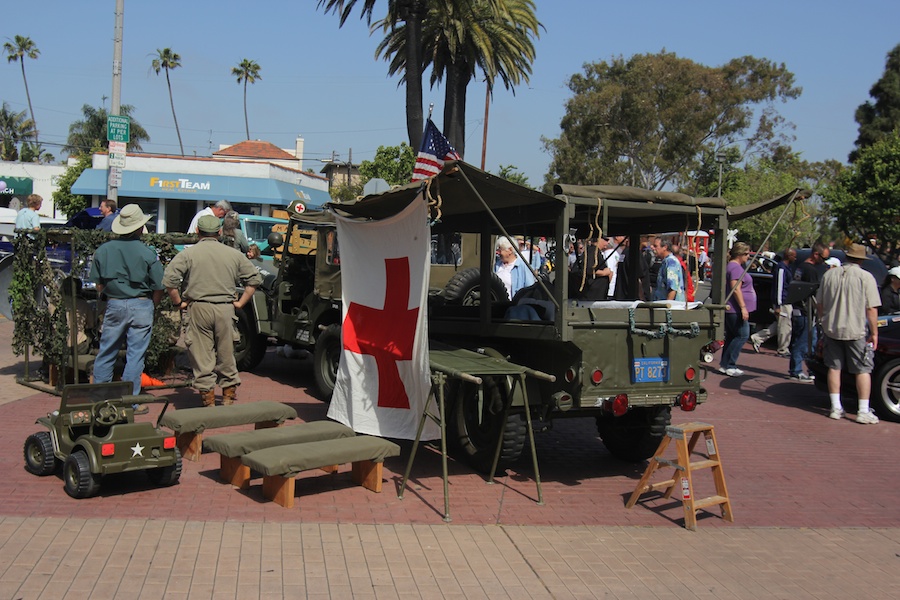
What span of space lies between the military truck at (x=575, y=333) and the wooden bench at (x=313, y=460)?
3.08ft

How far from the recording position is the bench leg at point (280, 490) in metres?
5.65

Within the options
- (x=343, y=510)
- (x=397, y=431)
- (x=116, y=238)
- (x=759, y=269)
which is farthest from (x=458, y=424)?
(x=759, y=269)

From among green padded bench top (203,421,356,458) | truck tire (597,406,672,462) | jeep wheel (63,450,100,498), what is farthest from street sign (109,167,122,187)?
truck tire (597,406,672,462)

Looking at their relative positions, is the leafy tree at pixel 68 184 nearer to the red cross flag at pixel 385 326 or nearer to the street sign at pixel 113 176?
the street sign at pixel 113 176

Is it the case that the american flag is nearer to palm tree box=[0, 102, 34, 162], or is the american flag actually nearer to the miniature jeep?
the miniature jeep

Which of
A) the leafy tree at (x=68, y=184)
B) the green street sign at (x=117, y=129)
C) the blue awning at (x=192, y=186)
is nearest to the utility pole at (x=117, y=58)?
the green street sign at (x=117, y=129)

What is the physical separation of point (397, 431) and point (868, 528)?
11.9 feet

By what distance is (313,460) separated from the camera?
5.71 metres

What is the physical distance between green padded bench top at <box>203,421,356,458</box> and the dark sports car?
6525mm

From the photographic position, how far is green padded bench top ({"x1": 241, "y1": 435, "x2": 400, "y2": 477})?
5.56 meters

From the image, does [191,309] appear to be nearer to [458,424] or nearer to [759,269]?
[458,424]

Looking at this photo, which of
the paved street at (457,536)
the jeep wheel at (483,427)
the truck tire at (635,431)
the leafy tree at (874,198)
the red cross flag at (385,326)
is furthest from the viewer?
the leafy tree at (874,198)

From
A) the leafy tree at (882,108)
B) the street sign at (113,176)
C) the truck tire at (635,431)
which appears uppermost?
the leafy tree at (882,108)

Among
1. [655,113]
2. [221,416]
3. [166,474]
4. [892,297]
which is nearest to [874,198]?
[655,113]
